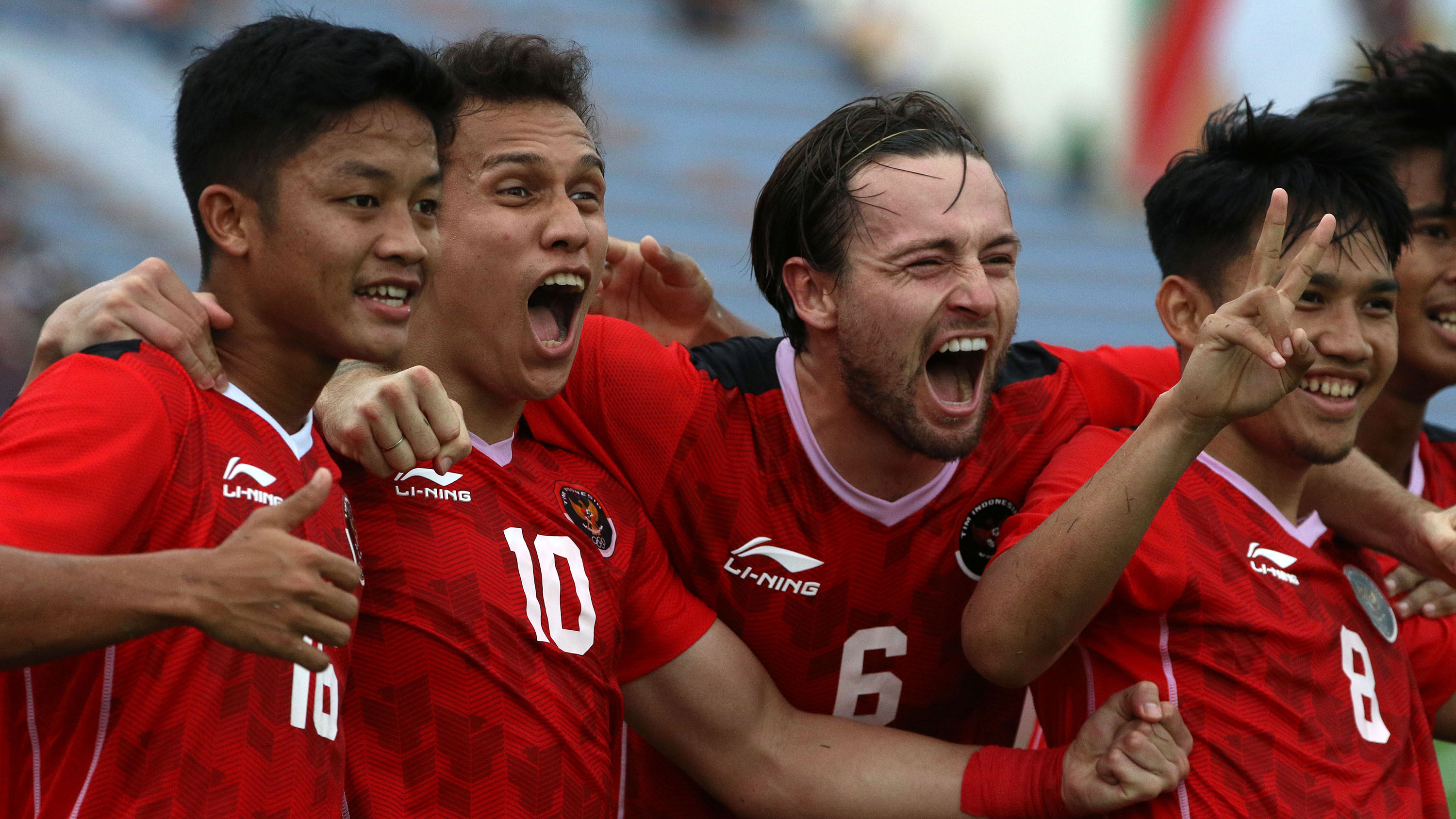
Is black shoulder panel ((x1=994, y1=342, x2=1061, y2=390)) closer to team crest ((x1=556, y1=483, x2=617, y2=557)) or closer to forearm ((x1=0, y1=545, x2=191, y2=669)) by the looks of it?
team crest ((x1=556, y1=483, x2=617, y2=557))

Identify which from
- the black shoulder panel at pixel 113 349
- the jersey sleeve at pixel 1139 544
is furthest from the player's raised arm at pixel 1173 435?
the black shoulder panel at pixel 113 349

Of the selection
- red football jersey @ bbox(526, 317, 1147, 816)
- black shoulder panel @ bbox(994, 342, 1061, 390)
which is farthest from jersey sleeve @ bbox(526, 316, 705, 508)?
black shoulder panel @ bbox(994, 342, 1061, 390)

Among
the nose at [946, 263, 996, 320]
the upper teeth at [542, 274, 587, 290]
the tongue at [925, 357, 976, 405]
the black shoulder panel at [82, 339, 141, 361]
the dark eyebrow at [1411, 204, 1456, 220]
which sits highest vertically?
the dark eyebrow at [1411, 204, 1456, 220]

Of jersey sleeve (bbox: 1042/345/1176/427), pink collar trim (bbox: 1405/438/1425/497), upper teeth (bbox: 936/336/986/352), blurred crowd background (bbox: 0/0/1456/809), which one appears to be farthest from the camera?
blurred crowd background (bbox: 0/0/1456/809)

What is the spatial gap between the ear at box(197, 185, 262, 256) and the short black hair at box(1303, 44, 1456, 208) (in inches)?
117

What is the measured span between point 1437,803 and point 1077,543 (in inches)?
50.3

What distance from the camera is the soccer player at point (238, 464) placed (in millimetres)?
1871

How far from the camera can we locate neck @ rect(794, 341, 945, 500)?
3.19 metres

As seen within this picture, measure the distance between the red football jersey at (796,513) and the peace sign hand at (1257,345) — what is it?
721 millimetres

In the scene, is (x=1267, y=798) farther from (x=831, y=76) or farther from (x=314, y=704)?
(x=831, y=76)

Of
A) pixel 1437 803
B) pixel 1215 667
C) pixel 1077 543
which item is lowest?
pixel 1437 803

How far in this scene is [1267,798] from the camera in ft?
9.37

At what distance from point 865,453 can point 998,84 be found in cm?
949

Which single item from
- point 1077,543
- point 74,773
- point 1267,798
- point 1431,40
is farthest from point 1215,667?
point 1431,40
